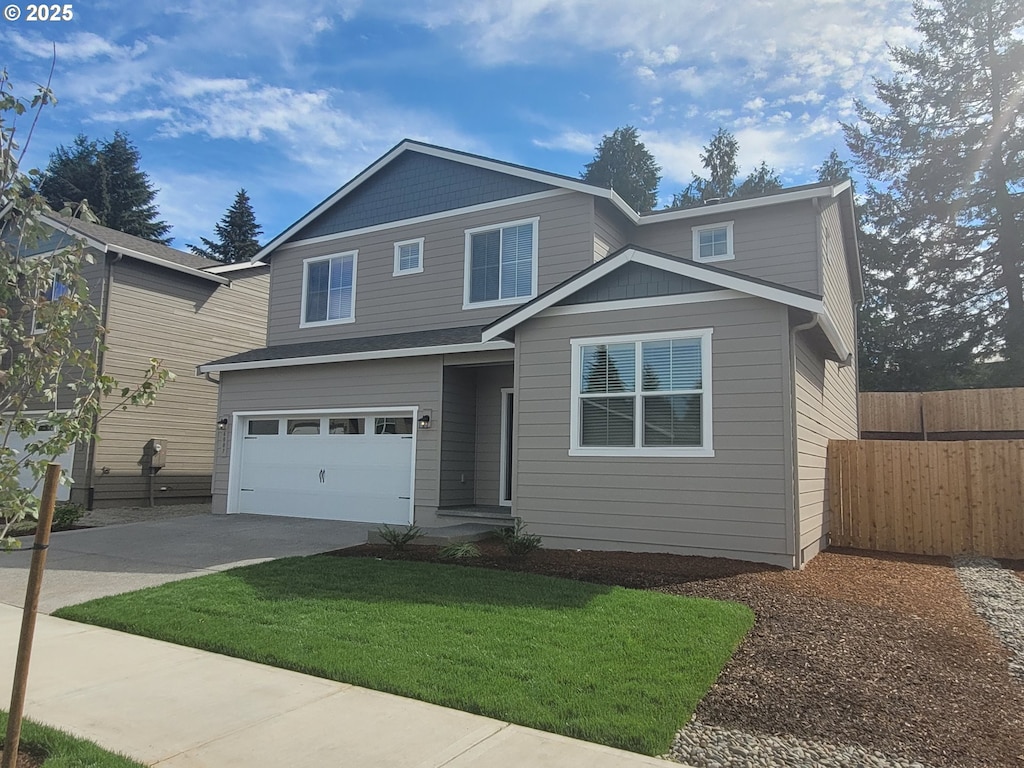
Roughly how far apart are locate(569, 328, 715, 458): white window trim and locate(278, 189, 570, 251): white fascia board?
4.44 m

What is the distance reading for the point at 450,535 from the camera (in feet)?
32.7

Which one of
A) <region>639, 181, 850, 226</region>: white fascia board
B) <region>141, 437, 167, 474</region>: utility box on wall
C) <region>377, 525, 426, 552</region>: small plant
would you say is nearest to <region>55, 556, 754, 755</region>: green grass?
<region>377, 525, 426, 552</region>: small plant

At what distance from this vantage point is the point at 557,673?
483 cm

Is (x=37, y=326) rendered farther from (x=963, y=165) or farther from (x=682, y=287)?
(x=963, y=165)

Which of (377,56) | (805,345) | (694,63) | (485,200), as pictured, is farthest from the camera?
(485,200)

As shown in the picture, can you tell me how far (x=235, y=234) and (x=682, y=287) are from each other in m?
38.5

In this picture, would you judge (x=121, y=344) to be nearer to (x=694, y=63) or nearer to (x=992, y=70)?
(x=694, y=63)

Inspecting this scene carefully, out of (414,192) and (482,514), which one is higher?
(414,192)

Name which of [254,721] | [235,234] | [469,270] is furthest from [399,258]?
[235,234]

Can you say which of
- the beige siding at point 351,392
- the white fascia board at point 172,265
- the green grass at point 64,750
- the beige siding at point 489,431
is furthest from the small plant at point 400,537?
the white fascia board at point 172,265

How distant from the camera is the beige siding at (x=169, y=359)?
16.6 metres

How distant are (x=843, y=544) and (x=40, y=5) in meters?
12.4

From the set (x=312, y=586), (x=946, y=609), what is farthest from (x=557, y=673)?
(x=946, y=609)

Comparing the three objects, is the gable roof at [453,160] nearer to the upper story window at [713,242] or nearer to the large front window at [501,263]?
the large front window at [501,263]
